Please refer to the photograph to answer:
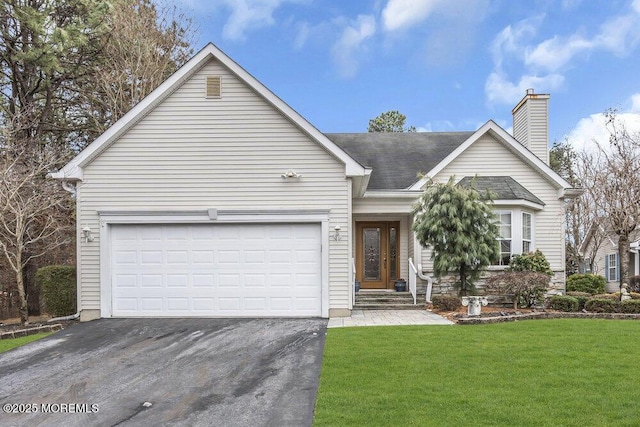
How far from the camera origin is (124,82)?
57.4 ft

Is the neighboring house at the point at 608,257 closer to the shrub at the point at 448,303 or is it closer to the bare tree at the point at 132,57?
the shrub at the point at 448,303

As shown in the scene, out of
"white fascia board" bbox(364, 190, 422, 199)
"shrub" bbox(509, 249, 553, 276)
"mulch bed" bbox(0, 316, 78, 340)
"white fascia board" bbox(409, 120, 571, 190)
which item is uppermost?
"white fascia board" bbox(409, 120, 571, 190)

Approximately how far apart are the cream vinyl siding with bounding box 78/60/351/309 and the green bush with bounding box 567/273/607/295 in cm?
998

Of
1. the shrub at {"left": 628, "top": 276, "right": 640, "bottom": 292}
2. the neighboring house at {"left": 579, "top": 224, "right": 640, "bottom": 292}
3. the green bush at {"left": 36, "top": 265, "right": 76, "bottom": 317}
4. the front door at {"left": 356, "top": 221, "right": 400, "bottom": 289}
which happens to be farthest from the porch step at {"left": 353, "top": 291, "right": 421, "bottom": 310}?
the neighboring house at {"left": 579, "top": 224, "right": 640, "bottom": 292}

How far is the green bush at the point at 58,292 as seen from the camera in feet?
36.0

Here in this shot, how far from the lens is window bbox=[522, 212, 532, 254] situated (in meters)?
13.2

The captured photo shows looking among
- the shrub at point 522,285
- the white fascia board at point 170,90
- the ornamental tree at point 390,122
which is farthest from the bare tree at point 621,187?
the ornamental tree at point 390,122

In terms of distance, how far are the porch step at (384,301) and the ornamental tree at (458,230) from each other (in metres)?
1.36

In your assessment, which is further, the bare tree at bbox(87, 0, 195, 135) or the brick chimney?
the bare tree at bbox(87, 0, 195, 135)

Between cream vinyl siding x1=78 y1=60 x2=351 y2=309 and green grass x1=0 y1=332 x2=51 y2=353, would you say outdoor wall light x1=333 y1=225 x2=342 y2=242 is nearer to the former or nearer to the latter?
cream vinyl siding x1=78 y1=60 x2=351 y2=309

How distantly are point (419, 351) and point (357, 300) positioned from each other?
5.38 metres

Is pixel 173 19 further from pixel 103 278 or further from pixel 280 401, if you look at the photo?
pixel 280 401

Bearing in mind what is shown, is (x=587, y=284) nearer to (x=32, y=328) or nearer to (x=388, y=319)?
(x=388, y=319)

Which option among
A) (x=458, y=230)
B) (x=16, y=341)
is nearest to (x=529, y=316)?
(x=458, y=230)
